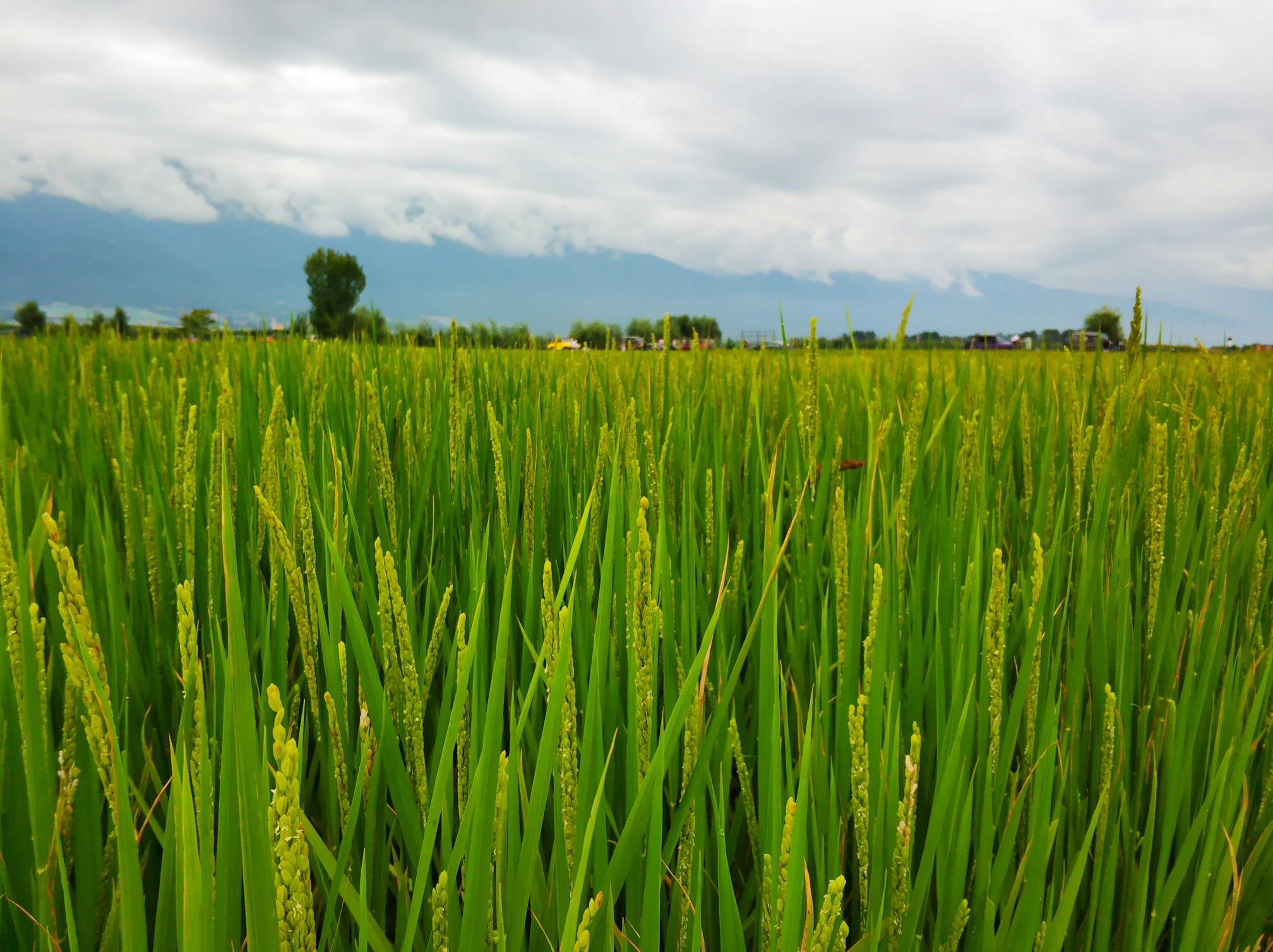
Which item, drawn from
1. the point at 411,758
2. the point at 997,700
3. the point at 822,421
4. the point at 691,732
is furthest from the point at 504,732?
the point at 822,421

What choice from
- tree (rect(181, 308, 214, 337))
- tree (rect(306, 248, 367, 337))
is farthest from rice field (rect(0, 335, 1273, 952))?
tree (rect(306, 248, 367, 337))

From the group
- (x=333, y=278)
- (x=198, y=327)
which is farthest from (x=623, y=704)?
(x=333, y=278)

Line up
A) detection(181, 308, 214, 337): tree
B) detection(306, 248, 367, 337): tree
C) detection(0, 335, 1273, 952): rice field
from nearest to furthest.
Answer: detection(0, 335, 1273, 952): rice field, detection(181, 308, 214, 337): tree, detection(306, 248, 367, 337): tree

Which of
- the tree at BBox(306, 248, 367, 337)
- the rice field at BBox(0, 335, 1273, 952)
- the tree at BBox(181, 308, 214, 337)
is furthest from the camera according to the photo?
the tree at BBox(306, 248, 367, 337)

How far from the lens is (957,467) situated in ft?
3.80

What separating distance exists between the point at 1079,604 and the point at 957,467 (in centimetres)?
31

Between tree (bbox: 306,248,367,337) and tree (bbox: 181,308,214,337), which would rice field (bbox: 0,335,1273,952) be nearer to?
tree (bbox: 181,308,214,337)

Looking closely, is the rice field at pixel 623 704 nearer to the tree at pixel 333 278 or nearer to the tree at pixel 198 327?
the tree at pixel 198 327

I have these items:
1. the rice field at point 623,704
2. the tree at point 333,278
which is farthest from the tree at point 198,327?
the tree at point 333,278

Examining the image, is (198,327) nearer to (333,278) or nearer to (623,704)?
(623,704)

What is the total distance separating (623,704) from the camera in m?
0.83

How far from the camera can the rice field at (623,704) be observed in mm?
495

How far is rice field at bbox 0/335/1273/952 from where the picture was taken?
1.62ft

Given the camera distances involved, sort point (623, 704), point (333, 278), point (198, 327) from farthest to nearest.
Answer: point (333, 278) → point (198, 327) → point (623, 704)
